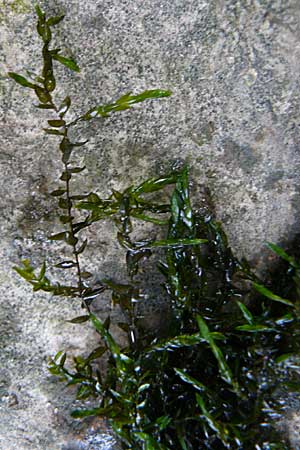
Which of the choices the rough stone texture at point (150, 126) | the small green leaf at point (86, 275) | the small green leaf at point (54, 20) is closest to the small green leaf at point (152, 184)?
the rough stone texture at point (150, 126)

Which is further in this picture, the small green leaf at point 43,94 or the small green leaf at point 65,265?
the small green leaf at point 65,265

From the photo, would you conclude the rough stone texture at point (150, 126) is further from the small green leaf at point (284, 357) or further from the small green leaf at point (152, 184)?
the small green leaf at point (284, 357)

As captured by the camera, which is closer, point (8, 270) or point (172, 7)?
point (172, 7)

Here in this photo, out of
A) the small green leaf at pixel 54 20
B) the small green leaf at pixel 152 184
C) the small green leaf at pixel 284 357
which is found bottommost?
the small green leaf at pixel 284 357

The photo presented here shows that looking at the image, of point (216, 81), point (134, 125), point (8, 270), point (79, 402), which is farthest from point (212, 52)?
point (79, 402)

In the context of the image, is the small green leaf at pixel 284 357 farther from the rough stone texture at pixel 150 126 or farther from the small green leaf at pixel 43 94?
the small green leaf at pixel 43 94

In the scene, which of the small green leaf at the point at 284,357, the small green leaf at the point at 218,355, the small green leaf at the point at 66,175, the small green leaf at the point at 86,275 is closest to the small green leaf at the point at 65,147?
the small green leaf at the point at 66,175

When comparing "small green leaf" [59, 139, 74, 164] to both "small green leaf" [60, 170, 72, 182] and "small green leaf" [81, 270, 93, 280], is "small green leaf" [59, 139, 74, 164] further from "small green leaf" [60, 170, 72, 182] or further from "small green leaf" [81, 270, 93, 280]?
"small green leaf" [81, 270, 93, 280]

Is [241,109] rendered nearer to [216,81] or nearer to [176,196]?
[216,81]

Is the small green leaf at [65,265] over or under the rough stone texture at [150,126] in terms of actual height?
A: under
